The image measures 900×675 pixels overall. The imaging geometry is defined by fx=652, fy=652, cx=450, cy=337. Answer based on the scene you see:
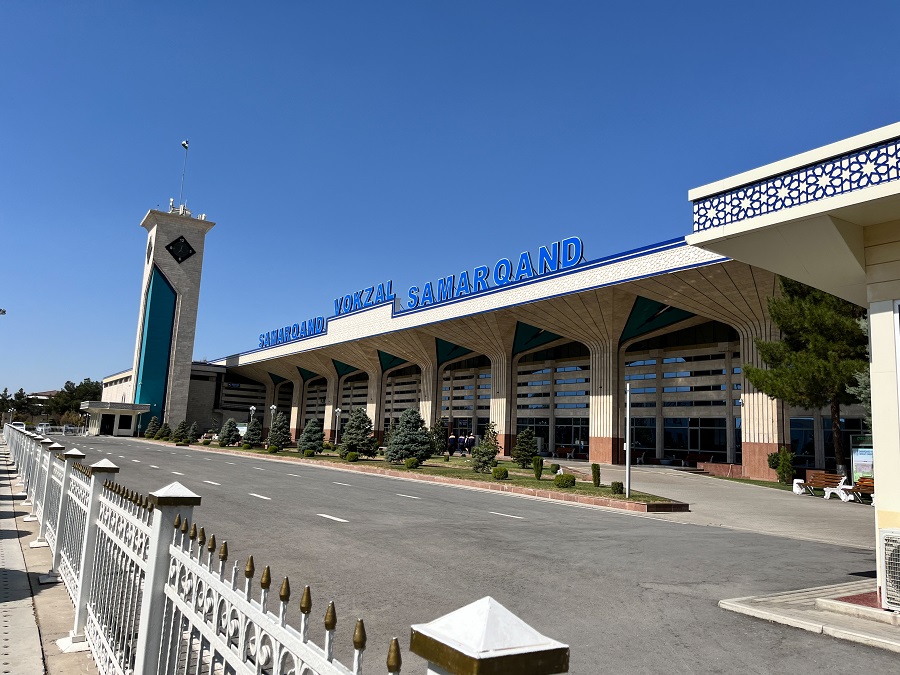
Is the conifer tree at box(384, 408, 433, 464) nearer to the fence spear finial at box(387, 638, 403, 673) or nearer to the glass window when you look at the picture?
the glass window

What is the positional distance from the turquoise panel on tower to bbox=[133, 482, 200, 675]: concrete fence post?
77.9 metres

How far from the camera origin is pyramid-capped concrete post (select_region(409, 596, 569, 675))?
65.1 inches

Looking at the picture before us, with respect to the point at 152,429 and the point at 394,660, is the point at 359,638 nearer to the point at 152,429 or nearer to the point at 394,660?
the point at 394,660

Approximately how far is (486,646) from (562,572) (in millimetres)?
7486

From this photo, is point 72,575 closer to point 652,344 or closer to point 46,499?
point 46,499

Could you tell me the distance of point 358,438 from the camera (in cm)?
3950

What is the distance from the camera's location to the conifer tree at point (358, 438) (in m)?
39.5

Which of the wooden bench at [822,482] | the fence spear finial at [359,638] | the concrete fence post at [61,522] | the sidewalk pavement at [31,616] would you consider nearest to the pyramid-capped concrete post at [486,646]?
the fence spear finial at [359,638]

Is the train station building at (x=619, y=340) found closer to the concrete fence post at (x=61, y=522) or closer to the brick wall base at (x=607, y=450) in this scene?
the brick wall base at (x=607, y=450)

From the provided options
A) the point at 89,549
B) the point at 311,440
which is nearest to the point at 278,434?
the point at 311,440

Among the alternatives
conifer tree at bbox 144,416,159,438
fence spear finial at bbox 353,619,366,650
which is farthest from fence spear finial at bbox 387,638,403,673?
conifer tree at bbox 144,416,159,438

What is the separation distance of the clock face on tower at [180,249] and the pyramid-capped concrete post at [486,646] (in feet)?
267

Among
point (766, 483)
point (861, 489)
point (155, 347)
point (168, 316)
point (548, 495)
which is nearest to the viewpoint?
point (548, 495)

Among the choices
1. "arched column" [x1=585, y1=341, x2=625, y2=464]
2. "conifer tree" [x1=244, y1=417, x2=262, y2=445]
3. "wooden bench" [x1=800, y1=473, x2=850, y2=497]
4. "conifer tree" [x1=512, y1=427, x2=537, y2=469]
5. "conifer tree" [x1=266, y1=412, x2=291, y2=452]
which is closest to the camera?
"wooden bench" [x1=800, y1=473, x2=850, y2=497]
